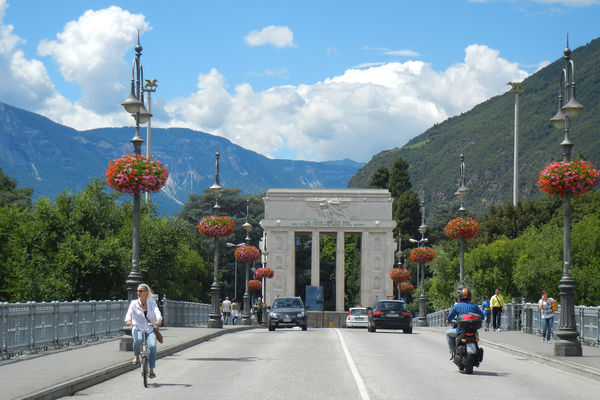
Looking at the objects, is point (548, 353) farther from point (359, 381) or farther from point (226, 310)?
point (226, 310)

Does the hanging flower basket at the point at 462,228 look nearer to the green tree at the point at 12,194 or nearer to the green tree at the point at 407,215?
the green tree at the point at 12,194

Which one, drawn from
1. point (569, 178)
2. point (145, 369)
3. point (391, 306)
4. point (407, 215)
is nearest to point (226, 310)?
point (391, 306)

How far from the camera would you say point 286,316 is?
41.7 metres

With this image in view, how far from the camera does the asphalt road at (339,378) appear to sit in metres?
13.8

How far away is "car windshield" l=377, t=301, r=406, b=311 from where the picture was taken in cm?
3963

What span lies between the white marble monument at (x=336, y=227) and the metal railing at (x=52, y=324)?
6894 cm

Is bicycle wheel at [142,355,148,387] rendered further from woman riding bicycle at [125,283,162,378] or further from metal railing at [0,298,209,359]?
metal railing at [0,298,209,359]

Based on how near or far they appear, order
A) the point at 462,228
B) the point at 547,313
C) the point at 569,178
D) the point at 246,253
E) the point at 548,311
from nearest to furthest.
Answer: the point at 569,178
the point at 548,311
the point at 547,313
the point at 462,228
the point at 246,253

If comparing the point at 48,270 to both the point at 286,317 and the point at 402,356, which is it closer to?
the point at 286,317

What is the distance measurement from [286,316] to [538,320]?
12474 millimetres

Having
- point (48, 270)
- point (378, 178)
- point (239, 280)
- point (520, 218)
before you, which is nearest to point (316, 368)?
point (48, 270)

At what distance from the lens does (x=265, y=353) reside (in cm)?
2361

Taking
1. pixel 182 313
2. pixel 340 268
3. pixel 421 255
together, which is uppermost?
pixel 421 255

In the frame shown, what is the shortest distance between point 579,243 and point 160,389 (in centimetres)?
4382
